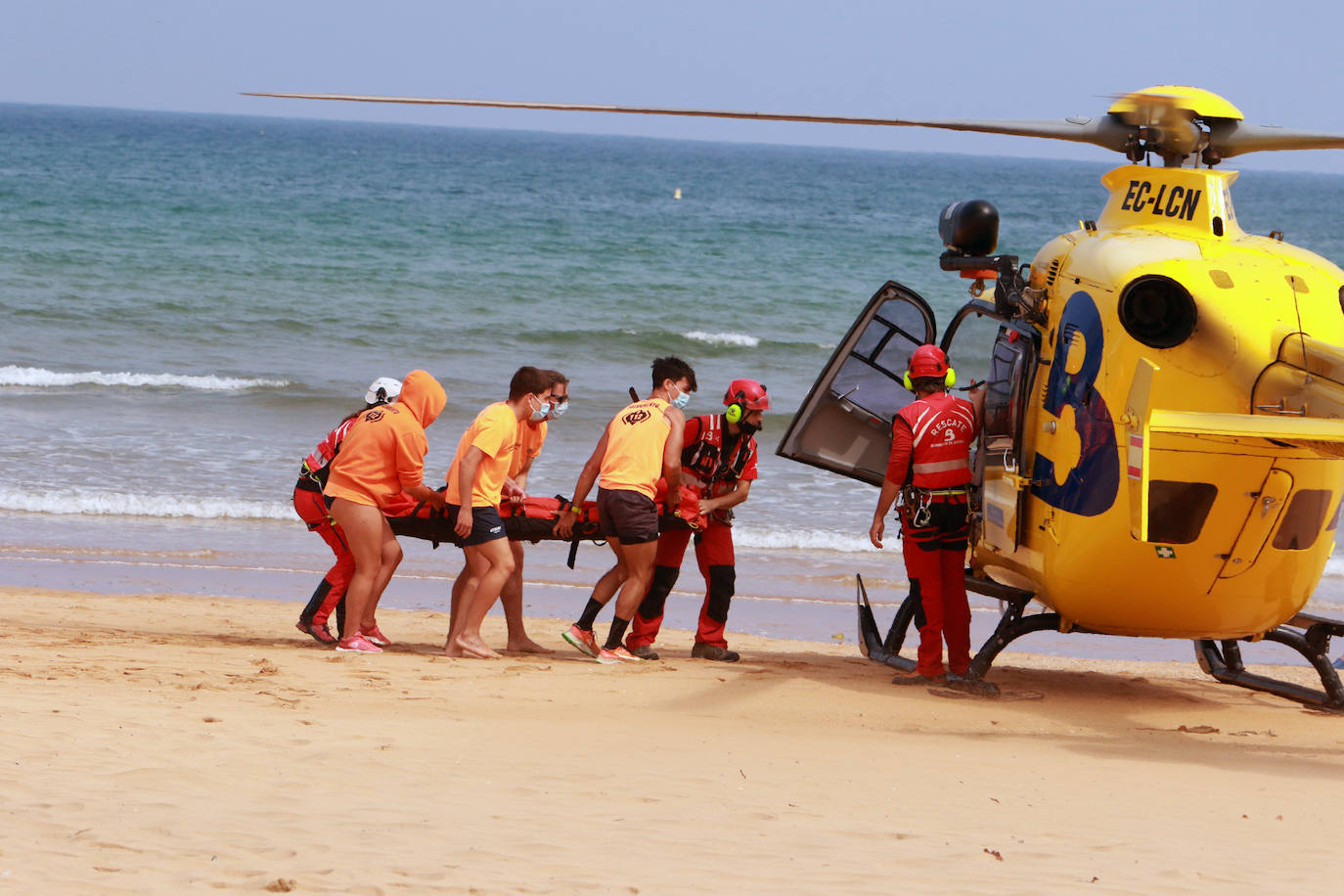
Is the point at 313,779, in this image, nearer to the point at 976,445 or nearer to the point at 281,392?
the point at 976,445

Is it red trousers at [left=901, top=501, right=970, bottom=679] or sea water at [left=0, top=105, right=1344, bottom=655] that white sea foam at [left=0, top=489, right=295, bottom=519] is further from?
red trousers at [left=901, top=501, right=970, bottom=679]

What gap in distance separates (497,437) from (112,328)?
1742 cm

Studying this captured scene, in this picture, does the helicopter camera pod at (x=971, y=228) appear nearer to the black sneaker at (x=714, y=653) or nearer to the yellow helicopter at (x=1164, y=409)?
the yellow helicopter at (x=1164, y=409)

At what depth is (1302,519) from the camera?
266 inches

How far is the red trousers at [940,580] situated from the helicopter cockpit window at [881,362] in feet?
3.57

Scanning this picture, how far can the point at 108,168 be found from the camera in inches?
2421

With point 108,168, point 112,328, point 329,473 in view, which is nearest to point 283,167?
point 108,168

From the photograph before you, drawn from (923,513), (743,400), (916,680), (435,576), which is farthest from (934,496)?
(435,576)

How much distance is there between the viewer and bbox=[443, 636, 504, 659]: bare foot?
8.25 metres

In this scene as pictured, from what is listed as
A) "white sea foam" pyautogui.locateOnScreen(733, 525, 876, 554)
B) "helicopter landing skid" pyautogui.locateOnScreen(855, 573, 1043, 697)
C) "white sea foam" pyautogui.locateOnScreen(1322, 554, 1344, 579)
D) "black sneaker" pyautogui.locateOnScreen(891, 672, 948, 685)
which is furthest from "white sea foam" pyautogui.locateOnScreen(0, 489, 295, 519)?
"white sea foam" pyautogui.locateOnScreen(1322, 554, 1344, 579)

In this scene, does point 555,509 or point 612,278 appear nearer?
point 555,509

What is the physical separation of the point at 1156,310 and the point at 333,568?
4636 mm

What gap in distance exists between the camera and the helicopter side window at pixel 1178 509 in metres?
6.60

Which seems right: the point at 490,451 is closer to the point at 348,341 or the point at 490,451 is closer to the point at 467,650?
the point at 467,650
